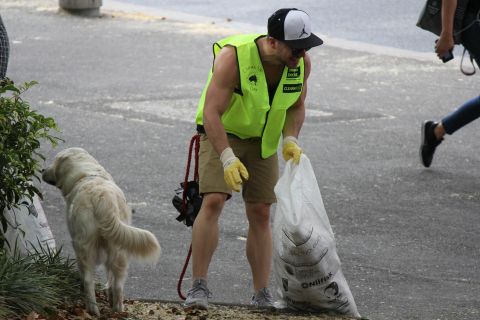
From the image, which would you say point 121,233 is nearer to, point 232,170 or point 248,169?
point 232,170

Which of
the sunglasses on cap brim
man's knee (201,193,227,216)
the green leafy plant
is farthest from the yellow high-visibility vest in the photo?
the green leafy plant

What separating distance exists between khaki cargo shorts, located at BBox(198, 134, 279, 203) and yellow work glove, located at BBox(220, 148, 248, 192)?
0.23m

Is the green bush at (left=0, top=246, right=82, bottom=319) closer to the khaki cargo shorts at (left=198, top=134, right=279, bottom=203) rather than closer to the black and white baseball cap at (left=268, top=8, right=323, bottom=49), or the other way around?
the khaki cargo shorts at (left=198, top=134, right=279, bottom=203)

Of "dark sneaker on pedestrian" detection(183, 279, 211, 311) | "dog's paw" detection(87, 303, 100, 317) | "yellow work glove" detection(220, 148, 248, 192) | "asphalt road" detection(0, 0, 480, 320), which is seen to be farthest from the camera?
"asphalt road" detection(0, 0, 480, 320)

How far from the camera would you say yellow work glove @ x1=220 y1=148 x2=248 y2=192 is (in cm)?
609

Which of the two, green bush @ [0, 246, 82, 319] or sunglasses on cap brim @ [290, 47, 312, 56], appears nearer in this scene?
green bush @ [0, 246, 82, 319]

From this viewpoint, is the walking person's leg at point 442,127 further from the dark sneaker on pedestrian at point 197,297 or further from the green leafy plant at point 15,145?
the green leafy plant at point 15,145

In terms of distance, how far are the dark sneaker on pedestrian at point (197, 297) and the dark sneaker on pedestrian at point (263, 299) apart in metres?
0.31

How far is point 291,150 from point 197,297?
0.91 meters

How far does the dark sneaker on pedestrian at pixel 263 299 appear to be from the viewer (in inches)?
257

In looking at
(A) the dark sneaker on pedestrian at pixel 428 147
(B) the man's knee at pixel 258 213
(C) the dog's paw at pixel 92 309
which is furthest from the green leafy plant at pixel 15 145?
(A) the dark sneaker on pedestrian at pixel 428 147

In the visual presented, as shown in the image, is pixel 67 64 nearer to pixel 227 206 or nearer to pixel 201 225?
pixel 227 206

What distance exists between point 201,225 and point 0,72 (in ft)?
4.65

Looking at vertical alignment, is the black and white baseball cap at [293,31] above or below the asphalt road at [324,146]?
above
